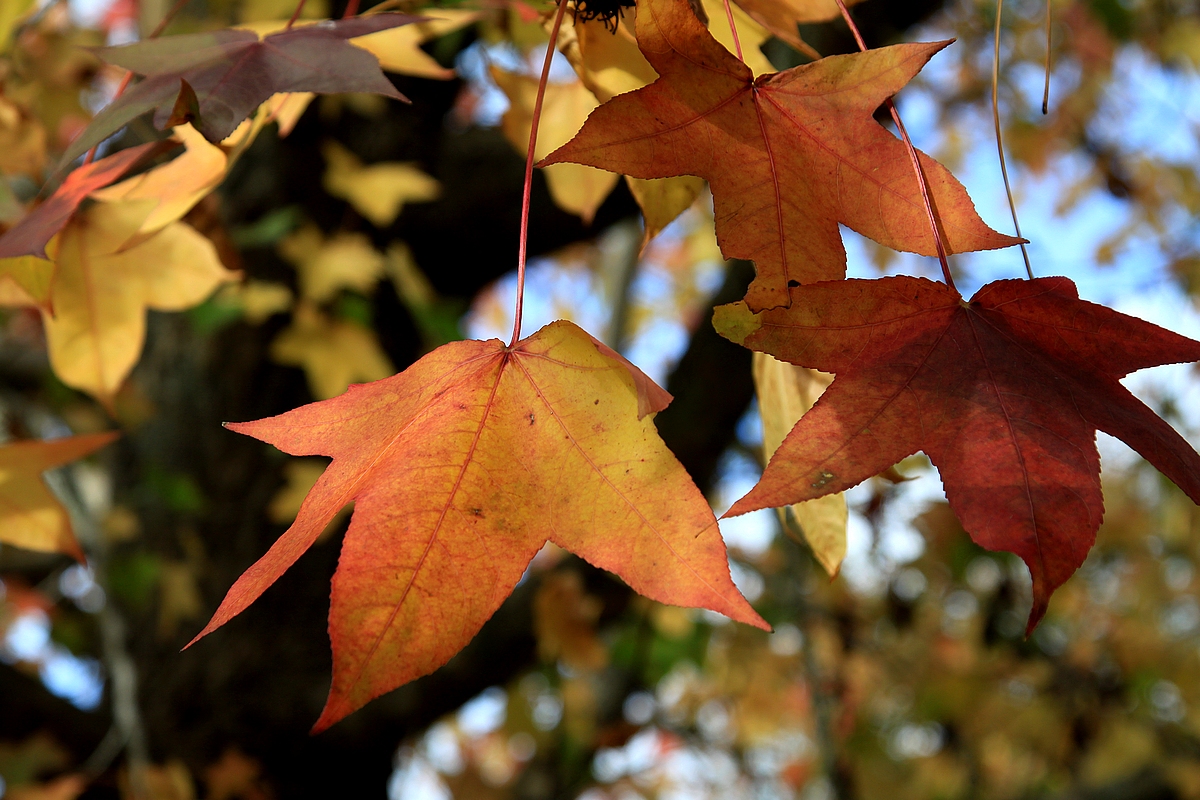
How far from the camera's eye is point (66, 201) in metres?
0.53

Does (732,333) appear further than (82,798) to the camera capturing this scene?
No

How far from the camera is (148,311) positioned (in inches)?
77.2

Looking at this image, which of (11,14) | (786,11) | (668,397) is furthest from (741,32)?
(11,14)

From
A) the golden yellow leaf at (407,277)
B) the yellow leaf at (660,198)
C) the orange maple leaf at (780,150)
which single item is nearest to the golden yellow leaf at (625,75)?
the yellow leaf at (660,198)

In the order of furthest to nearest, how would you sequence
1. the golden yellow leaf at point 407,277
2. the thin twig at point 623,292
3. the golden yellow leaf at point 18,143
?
the thin twig at point 623,292 → the golden yellow leaf at point 407,277 → the golden yellow leaf at point 18,143

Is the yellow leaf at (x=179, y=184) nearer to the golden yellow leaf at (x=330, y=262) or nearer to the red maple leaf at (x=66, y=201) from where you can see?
the red maple leaf at (x=66, y=201)

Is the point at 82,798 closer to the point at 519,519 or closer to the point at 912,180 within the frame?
the point at 519,519

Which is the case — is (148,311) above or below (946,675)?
above

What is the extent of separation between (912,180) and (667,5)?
0.50ft

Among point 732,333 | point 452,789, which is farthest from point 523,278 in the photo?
point 452,789

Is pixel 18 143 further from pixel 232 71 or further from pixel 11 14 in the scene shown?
pixel 232 71

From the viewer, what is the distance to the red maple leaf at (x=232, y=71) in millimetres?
431

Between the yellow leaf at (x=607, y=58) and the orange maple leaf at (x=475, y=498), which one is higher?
the yellow leaf at (x=607, y=58)

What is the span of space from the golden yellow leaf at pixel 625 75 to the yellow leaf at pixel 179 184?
0.79 ft
